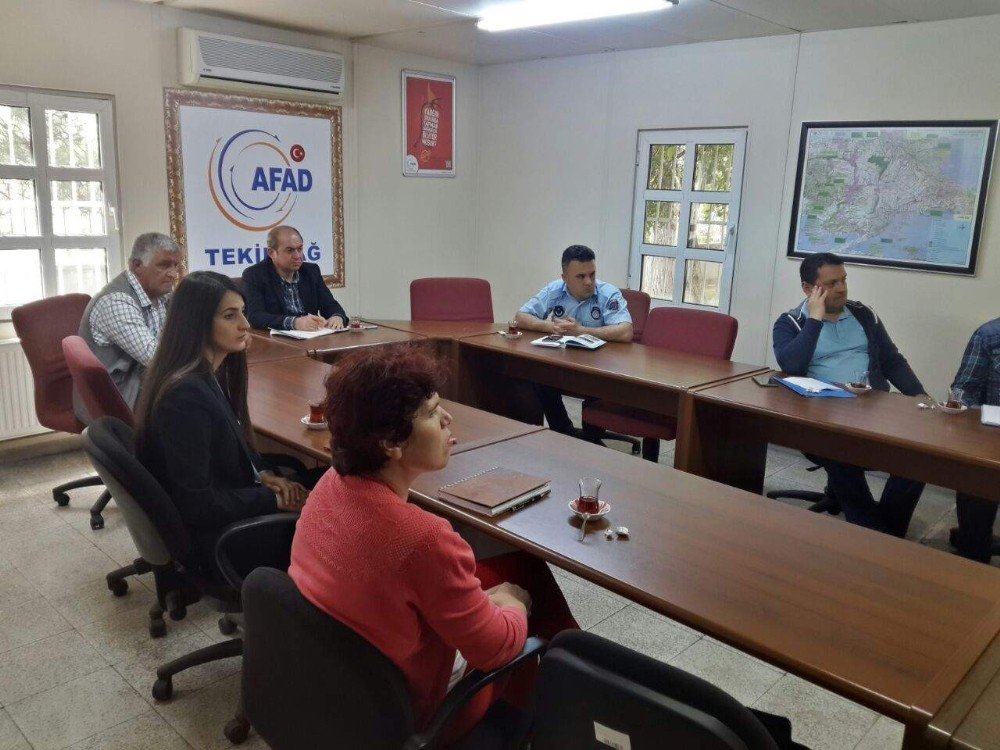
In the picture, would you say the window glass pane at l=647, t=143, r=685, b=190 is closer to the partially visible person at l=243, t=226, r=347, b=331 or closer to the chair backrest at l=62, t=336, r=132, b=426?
the partially visible person at l=243, t=226, r=347, b=331

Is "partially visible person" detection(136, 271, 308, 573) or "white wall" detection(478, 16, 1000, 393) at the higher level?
"white wall" detection(478, 16, 1000, 393)

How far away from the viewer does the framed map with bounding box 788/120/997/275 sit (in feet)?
13.4

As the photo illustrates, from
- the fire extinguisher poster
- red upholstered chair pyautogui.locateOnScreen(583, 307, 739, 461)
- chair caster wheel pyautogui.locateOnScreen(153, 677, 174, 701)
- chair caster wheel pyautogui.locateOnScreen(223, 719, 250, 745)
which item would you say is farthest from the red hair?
the fire extinguisher poster

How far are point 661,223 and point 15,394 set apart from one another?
4.03 m

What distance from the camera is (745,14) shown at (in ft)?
13.5

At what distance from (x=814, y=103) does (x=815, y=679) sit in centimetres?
400

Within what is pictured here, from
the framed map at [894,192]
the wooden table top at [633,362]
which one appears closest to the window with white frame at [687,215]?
the framed map at [894,192]

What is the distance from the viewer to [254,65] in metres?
4.80

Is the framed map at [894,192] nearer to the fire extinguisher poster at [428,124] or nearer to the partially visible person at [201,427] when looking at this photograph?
the fire extinguisher poster at [428,124]

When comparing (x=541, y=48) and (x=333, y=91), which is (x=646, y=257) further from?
(x=333, y=91)

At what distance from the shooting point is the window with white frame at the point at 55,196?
13.5 ft

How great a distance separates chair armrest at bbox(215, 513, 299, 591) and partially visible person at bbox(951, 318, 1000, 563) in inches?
105

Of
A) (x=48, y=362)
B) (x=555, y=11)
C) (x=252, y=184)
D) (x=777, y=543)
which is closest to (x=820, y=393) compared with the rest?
(x=777, y=543)

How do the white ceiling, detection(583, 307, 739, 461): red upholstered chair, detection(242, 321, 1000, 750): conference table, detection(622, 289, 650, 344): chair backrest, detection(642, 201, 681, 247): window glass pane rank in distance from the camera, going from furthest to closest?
1. detection(642, 201, 681, 247): window glass pane
2. detection(622, 289, 650, 344): chair backrest
3. the white ceiling
4. detection(583, 307, 739, 461): red upholstered chair
5. detection(242, 321, 1000, 750): conference table
